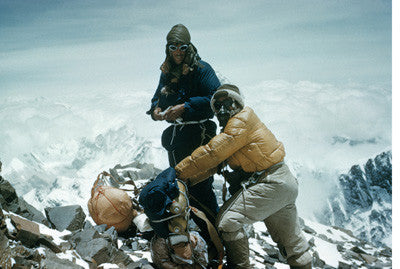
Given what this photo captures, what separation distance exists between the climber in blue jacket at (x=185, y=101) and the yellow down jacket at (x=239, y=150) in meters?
0.95

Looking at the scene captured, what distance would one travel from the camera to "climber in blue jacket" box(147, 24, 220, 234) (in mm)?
4621

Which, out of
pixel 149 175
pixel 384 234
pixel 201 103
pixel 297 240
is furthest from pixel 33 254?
pixel 384 234

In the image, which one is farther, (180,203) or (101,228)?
(101,228)

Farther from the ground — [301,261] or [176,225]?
[176,225]

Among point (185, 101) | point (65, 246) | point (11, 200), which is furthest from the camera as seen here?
point (11, 200)

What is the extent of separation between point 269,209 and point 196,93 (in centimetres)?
237

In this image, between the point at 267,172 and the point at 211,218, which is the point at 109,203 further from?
the point at 267,172

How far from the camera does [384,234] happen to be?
626 ft

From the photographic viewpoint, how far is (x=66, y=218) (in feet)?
19.0

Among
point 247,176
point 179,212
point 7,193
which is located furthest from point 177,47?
point 7,193

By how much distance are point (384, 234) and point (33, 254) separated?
9490 inches

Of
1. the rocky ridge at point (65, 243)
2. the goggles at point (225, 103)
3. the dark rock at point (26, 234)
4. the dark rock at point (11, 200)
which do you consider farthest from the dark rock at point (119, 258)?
the goggles at point (225, 103)

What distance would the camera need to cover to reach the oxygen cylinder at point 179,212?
3.68 meters

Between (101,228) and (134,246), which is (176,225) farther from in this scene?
(101,228)
